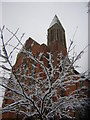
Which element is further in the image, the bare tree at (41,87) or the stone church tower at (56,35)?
the stone church tower at (56,35)

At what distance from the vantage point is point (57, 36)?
18.3 meters

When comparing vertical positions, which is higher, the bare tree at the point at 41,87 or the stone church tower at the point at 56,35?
the stone church tower at the point at 56,35

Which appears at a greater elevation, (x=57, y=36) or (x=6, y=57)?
(x=57, y=36)

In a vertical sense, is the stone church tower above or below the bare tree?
above

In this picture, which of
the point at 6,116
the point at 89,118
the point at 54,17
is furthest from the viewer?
the point at 54,17

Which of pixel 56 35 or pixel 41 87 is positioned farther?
pixel 56 35

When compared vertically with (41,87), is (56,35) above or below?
above

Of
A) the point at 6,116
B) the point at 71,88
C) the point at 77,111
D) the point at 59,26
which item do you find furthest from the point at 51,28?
the point at 6,116

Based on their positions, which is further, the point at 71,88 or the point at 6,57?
the point at 71,88

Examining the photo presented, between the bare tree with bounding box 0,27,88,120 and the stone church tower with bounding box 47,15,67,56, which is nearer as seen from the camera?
the bare tree with bounding box 0,27,88,120

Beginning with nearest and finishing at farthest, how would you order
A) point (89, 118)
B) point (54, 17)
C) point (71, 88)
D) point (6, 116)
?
point (6, 116) → point (89, 118) → point (71, 88) → point (54, 17)

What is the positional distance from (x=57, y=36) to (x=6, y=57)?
15973 millimetres

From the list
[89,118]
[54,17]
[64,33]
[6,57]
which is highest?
[54,17]

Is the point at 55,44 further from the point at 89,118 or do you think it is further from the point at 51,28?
the point at 89,118
